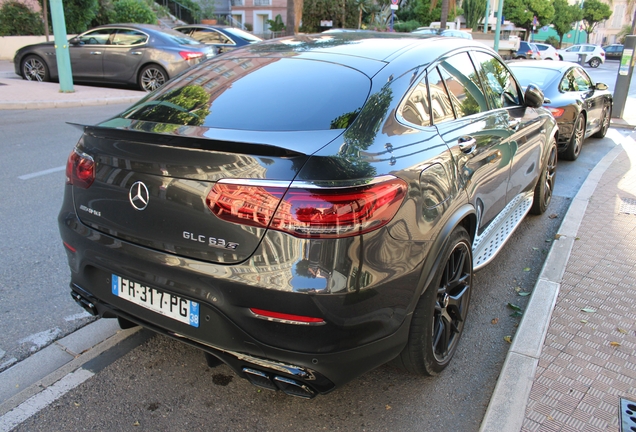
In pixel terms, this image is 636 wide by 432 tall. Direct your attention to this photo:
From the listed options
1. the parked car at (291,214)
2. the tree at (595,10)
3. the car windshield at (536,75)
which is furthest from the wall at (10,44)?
the tree at (595,10)

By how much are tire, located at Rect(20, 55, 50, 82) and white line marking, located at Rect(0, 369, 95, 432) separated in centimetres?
1315

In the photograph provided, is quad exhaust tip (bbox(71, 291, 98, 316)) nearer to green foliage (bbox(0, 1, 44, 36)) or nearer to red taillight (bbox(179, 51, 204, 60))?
red taillight (bbox(179, 51, 204, 60))

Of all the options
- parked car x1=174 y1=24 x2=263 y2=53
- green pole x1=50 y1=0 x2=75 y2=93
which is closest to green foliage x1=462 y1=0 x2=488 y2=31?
parked car x1=174 y1=24 x2=263 y2=53

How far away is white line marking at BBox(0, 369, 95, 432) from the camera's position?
2.58 m

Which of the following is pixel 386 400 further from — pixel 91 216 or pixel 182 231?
pixel 91 216

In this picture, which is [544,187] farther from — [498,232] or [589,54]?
[589,54]

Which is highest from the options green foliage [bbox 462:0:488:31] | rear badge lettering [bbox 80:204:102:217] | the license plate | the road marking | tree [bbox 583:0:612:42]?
tree [bbox 583:0:612:42]

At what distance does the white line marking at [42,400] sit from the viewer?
258 cm

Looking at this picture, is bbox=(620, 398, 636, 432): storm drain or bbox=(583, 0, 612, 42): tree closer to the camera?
bbox=(620, 398, 636, 432): storm drain

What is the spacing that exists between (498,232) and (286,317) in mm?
2508

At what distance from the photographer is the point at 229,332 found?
2291mm

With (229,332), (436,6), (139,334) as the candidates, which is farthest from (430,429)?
(436,6)

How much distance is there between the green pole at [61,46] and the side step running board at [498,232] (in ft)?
34.3

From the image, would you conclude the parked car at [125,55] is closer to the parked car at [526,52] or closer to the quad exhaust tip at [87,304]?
the quad exhaust tip at [87,304]
